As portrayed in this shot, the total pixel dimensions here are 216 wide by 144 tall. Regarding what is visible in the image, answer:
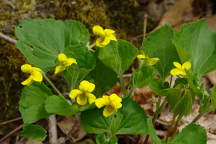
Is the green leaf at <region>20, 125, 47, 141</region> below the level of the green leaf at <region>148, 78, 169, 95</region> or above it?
below

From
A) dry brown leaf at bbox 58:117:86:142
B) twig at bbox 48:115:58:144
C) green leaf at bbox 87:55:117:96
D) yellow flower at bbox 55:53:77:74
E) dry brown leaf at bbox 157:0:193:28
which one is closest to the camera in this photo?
yellow flower at bbox 55:53:77:74

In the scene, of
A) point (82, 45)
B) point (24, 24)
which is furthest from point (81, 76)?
point (24, 24)

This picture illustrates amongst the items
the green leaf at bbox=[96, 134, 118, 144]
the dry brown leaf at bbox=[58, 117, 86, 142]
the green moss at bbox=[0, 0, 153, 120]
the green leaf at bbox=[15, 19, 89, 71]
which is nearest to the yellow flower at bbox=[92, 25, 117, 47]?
the green leaf at bbox=[15, 19, 89, 71]

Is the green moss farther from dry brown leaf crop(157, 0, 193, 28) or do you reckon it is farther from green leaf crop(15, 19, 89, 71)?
green leaf crop(15, 19, 89, 71)

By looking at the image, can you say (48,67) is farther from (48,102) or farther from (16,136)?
(16,136)

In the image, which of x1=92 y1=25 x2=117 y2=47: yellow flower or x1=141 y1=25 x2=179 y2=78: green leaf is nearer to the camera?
x1=92 y1=25 x2=117 y2=47: yellow flower

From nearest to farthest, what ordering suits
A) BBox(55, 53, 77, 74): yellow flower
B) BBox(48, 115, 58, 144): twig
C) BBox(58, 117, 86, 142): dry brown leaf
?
BBox(55, 53, 77, 74): yellow flower < BBox(48, 115, 58, 144): twig < BBox(58, 117, 86, 142): dry brown leaf

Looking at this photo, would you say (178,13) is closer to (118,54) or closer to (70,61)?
(118,54)

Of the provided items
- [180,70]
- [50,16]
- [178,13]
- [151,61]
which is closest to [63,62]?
[151,61]
